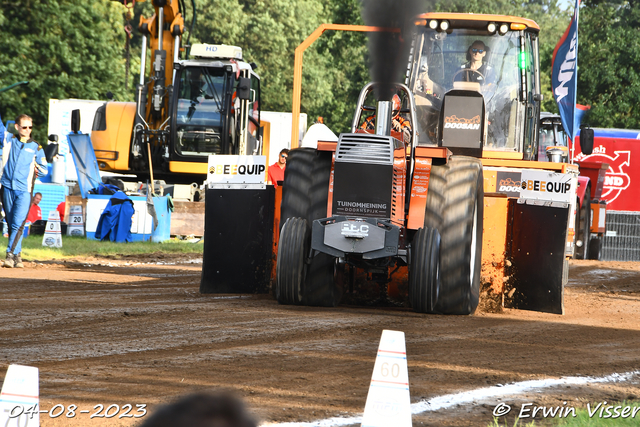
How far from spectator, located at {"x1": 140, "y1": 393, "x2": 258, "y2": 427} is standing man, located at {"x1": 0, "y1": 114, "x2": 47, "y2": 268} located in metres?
10.9

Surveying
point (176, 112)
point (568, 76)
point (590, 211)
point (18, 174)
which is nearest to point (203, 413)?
point (18, 174)

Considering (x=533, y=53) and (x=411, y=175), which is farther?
(x=533, y=53)

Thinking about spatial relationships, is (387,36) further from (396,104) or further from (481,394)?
(481,394)

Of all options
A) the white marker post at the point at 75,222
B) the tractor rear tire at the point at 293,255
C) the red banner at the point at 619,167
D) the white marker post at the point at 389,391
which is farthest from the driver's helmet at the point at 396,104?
the red banner at the point at 619,167

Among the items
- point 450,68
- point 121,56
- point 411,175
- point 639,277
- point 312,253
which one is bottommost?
point 639,277

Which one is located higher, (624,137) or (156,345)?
(624,137)

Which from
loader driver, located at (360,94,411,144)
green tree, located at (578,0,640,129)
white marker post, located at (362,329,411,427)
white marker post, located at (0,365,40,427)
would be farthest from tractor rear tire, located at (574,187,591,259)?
white marker post, located at (0,365,40,427)

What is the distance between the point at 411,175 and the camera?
7.95 metres

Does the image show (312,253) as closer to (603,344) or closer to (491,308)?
(491,308)

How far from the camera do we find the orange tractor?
766 centimetres

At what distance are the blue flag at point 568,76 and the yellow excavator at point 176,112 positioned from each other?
22.5 ft

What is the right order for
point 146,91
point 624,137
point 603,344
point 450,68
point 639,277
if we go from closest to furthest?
point 603,344 < point 450,68 < point 639,277 < point 146,91 < point 624,137

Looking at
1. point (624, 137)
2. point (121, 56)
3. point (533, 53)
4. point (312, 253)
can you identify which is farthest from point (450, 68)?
point (121, 56)

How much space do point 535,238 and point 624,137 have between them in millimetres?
14997
